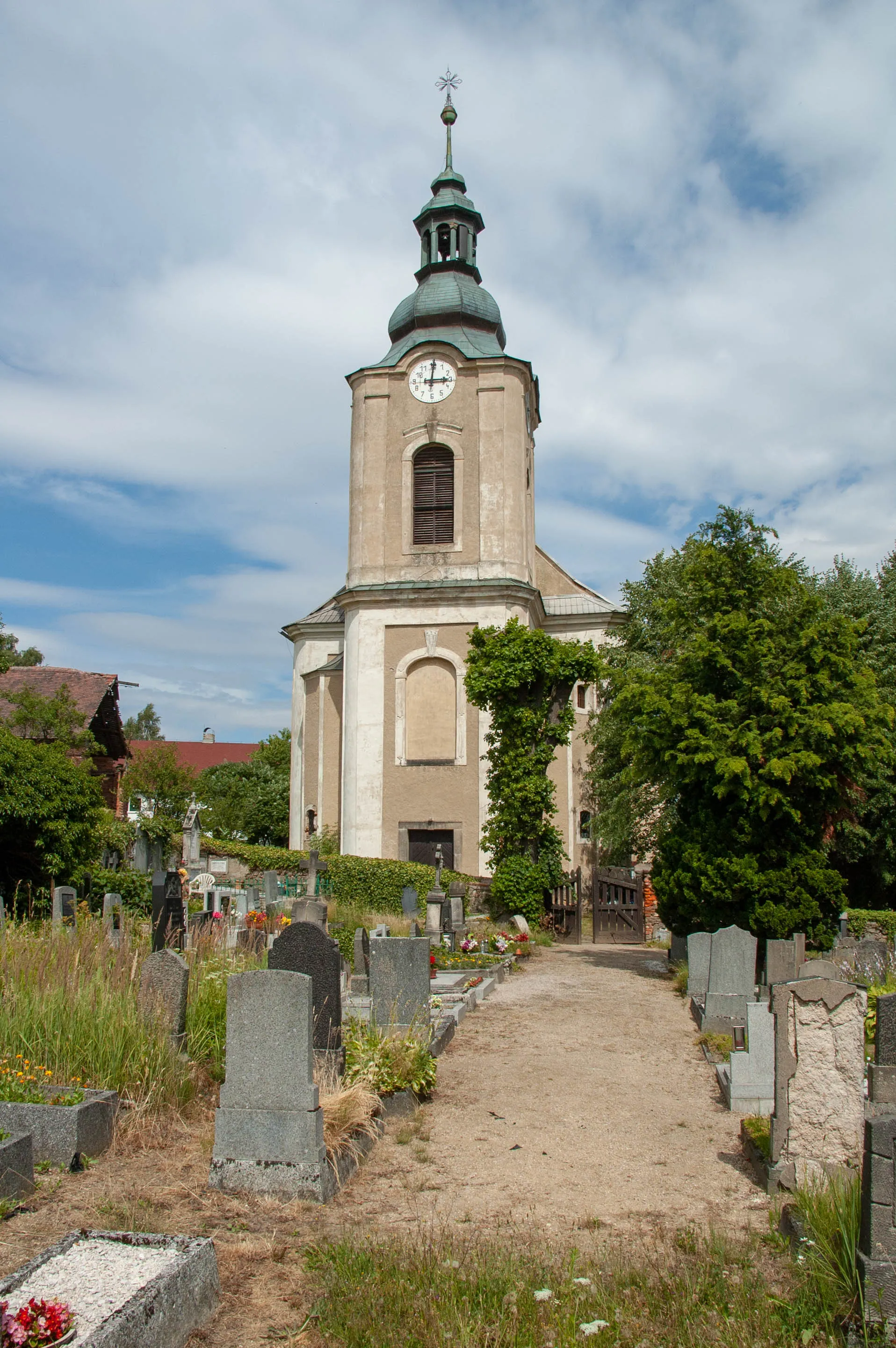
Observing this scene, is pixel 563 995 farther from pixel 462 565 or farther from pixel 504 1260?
pixel 462 565

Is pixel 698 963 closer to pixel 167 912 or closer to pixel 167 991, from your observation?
pixel 167 912

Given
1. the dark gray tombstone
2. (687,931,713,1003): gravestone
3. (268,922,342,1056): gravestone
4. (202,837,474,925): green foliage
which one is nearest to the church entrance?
(202,837,474,925): green foliage

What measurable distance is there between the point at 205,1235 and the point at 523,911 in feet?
53.2

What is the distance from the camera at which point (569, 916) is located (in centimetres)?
2155

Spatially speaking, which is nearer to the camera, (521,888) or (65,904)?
(65,904)

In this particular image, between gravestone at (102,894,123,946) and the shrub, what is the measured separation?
9.23 meters

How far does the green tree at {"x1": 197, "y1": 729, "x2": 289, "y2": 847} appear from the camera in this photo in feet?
142

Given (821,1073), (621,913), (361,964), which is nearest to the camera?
(821,1073)

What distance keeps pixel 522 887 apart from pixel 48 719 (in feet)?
49.9

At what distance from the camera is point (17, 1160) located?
5.16m

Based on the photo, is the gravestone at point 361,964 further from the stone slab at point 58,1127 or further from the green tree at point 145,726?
the green tree at point 145,726

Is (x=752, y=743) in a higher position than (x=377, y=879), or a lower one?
higher

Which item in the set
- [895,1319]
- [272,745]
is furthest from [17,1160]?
[272,745]

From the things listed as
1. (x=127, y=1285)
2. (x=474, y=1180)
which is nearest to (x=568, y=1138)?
(x=474, y=1180)
